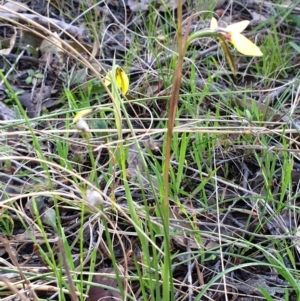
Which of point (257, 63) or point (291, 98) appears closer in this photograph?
point (291, 98)

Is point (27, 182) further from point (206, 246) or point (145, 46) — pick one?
point (145, 46)

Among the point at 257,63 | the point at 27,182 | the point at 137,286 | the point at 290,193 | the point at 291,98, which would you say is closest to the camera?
the point at 137,286

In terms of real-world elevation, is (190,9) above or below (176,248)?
above

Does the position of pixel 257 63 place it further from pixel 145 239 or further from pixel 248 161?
pixel 145 239

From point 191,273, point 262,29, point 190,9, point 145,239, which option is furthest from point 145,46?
point 145,239

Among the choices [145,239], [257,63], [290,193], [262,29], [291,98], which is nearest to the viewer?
[145,239]

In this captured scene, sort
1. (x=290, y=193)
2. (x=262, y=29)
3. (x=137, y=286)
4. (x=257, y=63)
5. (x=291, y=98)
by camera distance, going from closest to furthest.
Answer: (x=137, y=286) < (x=290, y=193) < (x=291, y=98) < (x=257, y=63) < (x=262, y=29)

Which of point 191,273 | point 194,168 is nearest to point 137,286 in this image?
point 191,273

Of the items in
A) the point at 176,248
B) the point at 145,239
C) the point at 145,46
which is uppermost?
the point at 145,239

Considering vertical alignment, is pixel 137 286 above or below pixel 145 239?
below
